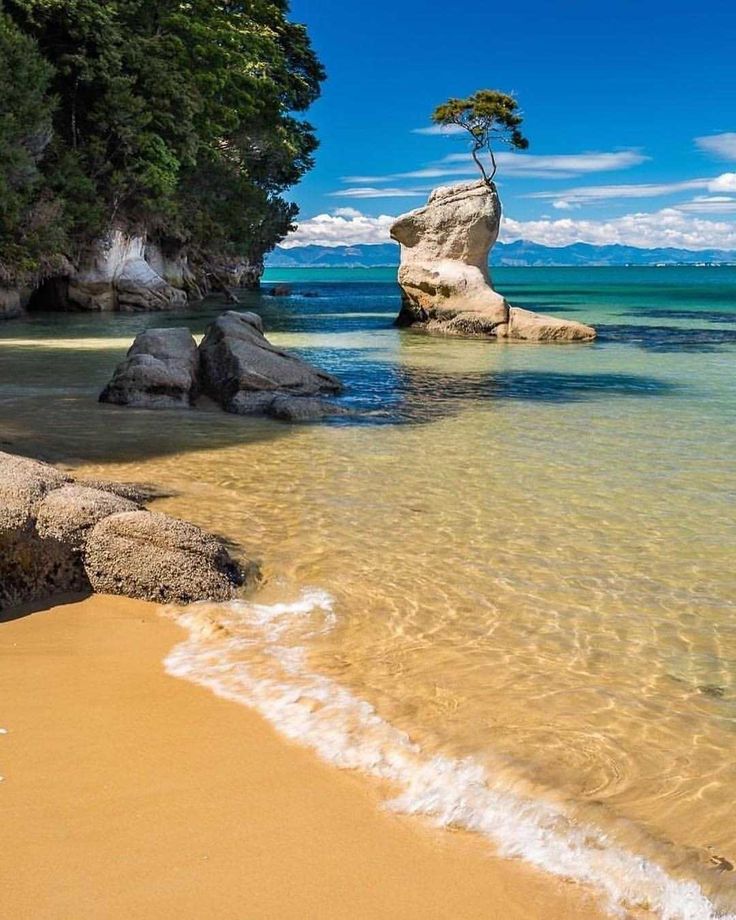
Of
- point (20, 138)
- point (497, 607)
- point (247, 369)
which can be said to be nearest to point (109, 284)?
point (20, 138)

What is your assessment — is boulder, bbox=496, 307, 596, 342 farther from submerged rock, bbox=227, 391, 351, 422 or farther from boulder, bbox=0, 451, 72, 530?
boulder, bbox=0, 451, 72, 530

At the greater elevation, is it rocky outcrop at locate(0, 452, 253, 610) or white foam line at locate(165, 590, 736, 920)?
rocky outcrop at locate(0, 452, 253, 610)

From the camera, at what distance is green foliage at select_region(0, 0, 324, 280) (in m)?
25.6

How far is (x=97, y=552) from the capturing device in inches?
206

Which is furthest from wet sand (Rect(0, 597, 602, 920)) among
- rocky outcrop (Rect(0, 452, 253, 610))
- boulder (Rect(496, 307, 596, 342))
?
boulder (Rect(496, 307, 596, 342))

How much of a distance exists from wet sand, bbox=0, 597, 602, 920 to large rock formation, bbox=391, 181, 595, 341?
81.5ft

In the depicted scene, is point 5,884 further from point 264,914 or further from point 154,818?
point 264,914

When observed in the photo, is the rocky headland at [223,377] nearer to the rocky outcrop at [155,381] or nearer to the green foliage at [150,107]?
the rocky outcrop at [155,381]

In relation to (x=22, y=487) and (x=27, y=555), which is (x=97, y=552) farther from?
(x=22, y=487)

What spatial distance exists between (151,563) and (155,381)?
25.5 feet

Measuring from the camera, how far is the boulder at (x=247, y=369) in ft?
42.4

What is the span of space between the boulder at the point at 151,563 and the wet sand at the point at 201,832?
1178 mm

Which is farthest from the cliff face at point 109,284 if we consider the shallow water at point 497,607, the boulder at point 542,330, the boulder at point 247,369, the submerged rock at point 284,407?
the shallow water at point 497,607

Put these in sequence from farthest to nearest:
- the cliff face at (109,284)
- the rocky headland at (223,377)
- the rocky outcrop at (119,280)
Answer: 1. the rocky outcrop at (119,280)
2. the cliff face at (109,284)
3. the rocky headland at (223,377)
